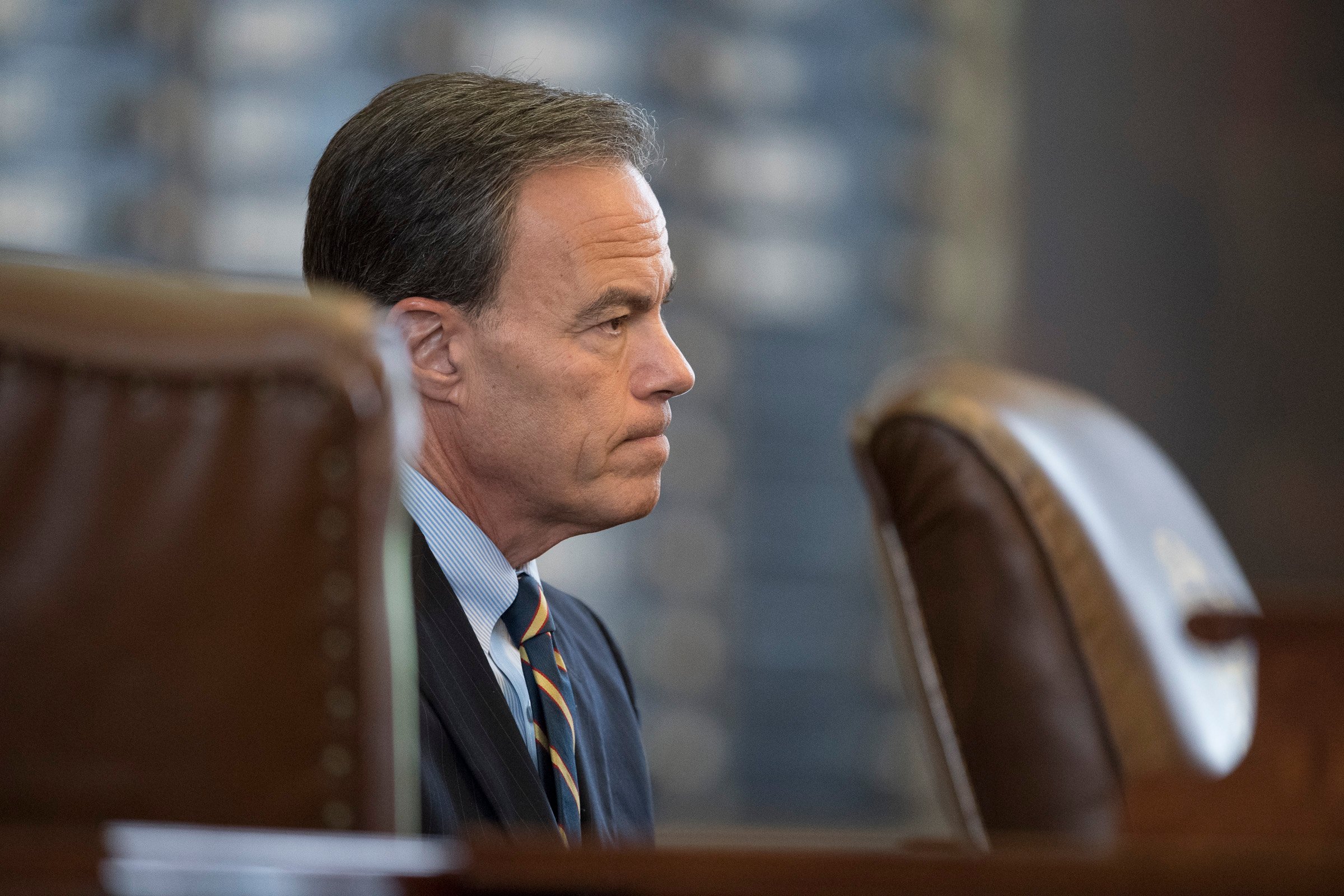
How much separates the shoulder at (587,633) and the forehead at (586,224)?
388mm

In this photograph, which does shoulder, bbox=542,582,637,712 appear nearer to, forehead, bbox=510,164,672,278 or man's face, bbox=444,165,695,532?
man's face, bbox=444,165,695,532

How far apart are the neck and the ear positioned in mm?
52

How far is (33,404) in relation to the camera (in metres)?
0.55

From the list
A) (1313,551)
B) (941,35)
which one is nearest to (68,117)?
(941,35)

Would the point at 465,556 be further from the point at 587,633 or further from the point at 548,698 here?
the point at 587,633

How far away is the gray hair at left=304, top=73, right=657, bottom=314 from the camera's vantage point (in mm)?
1407

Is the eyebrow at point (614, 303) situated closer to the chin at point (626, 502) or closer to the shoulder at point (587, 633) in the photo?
the chin at point (626, 502)

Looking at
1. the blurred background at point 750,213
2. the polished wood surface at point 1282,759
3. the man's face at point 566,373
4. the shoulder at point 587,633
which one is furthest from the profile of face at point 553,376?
the blurred background at point 750,213

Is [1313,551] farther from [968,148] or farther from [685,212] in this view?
[685,212]

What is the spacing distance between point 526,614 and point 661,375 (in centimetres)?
28

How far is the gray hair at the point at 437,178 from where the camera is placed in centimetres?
141

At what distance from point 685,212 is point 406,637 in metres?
21.2

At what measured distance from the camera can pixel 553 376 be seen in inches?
56.1

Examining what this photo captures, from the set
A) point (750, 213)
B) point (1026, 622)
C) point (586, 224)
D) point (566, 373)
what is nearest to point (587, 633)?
point (566, 373)
